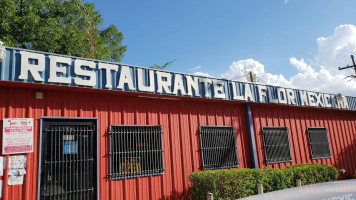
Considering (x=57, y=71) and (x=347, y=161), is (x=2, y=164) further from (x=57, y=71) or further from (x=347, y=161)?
(x=347, y=161)

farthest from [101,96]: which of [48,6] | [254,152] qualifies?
[48,6]

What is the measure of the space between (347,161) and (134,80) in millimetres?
11662

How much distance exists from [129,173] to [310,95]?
8.75 m

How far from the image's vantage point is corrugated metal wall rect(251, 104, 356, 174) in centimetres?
1023

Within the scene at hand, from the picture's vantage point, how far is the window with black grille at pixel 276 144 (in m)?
10.0

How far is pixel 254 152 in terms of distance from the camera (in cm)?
941

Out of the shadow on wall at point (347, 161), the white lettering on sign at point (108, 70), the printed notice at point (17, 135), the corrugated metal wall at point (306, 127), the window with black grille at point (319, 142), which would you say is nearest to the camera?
the printed notice at point (17, 135)

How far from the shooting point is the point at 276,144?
1038 cm

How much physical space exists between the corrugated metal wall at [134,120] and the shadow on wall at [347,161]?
20.1 ft

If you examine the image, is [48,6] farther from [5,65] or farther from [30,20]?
[5,65]

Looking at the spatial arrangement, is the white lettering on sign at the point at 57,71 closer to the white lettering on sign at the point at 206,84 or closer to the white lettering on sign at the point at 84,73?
the white lettering on sign at the point at 84,73

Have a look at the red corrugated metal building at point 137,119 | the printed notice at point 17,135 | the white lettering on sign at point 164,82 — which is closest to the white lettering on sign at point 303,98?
the red corrugated metal building at point 137,119

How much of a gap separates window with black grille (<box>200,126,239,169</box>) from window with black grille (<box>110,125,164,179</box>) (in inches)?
63.1

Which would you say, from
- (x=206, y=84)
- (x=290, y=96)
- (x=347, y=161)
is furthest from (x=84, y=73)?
(x=347, y=161)
